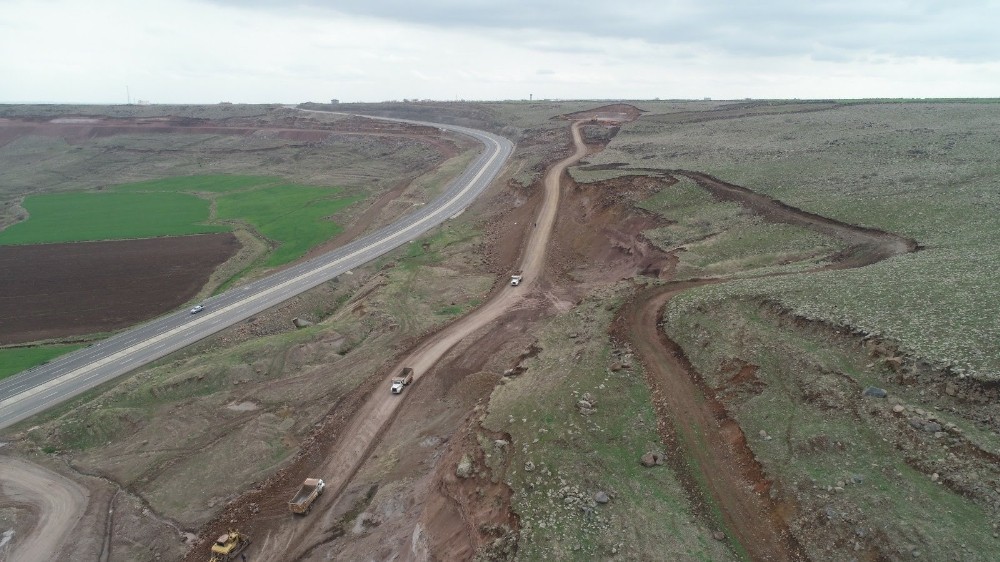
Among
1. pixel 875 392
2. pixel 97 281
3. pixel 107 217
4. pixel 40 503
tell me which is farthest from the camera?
pixel 107 217

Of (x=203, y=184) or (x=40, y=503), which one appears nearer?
(x=40, y=503)

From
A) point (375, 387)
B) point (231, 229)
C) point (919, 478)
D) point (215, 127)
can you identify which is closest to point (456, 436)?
point (375, 387)

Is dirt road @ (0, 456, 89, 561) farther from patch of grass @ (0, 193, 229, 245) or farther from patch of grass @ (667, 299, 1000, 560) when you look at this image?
patch of grass @ (0, 193, 229, 245)

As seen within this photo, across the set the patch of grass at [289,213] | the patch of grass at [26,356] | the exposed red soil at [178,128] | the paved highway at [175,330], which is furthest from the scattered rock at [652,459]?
the exposed red soil at [178,128]

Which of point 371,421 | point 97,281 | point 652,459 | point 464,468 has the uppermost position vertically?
point 652,459

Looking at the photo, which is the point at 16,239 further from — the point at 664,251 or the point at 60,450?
the point at 664,251

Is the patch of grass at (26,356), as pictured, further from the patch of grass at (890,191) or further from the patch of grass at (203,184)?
the patch of grass at (203,184)

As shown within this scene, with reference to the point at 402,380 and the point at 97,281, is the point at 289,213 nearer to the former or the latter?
the point at 97,281

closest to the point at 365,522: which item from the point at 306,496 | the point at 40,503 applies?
the point at 306,496
